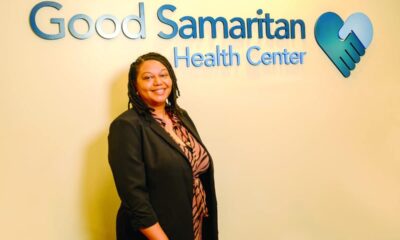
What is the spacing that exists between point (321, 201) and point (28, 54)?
2.10 metres

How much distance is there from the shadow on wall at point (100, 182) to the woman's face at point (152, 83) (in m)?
0.36

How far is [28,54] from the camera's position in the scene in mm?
2111

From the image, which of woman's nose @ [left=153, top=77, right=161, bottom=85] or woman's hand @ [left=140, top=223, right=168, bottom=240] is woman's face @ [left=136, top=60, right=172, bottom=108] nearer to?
woman's nose @ [left=153, top=77, right=161, bottom=85]

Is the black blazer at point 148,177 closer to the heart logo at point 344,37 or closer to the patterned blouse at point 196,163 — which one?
the patterned blouse at point 196,163

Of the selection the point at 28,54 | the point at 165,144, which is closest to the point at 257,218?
the point at 165,144

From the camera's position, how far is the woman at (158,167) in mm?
1708

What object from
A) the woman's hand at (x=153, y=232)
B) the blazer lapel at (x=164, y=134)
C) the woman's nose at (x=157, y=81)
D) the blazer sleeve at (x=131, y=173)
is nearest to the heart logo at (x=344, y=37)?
the woman's nose at (x=157, y=81)

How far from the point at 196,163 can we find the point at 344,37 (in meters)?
1.51

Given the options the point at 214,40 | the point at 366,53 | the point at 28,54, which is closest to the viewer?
the point at 28,54

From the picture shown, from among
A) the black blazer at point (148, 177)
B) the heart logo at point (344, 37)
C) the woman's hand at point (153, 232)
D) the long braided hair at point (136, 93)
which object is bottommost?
the woman's hand at point (153, 232)

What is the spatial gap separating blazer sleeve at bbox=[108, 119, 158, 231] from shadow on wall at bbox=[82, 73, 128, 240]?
54 cm

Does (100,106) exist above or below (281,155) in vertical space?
above

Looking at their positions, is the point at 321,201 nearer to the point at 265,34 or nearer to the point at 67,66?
the point at 265,34

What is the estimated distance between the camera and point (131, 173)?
5.57 feet
